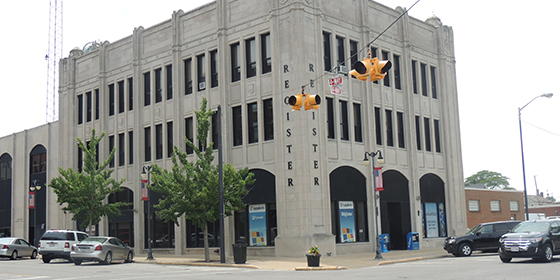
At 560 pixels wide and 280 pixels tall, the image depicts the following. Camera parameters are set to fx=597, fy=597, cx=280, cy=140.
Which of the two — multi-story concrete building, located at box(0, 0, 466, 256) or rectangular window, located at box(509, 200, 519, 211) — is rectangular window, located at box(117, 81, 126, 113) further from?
rectangular window, located at box(509, 200, 519, 211)

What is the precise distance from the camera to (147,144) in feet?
134

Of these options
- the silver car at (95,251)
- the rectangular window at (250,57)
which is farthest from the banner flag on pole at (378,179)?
the silver car at (95,251)

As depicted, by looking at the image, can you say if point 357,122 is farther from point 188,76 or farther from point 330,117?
point 188,76

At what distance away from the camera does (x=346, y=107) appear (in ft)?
113

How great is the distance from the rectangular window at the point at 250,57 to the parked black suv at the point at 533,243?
689 inches

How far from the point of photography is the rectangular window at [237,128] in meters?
35.0

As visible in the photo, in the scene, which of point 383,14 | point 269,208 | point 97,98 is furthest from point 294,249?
point 97,98

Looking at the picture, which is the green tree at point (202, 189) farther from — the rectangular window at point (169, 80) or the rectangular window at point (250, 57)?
the rectangular window at point (169, 80)

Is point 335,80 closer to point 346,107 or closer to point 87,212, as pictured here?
point 346,107

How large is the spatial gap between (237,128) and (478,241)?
14.7 m

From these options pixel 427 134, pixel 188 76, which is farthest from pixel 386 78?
pixel 188 76

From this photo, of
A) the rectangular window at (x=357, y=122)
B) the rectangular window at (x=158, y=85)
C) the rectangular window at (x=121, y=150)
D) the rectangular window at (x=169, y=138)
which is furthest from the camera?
the rectangular window at (x=121, y=150)

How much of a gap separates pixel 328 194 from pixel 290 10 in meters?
10.2

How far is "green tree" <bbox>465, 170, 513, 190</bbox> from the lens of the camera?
364 ft
